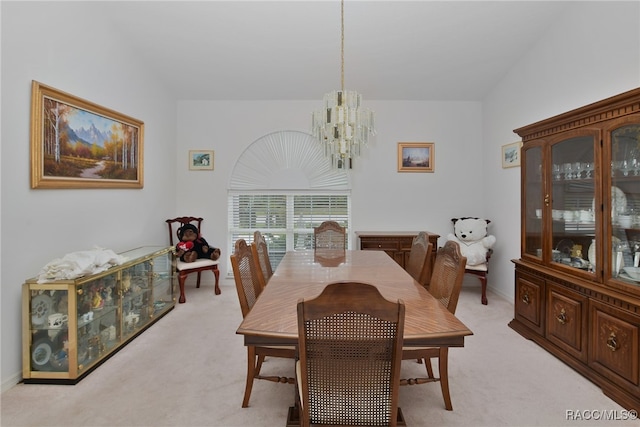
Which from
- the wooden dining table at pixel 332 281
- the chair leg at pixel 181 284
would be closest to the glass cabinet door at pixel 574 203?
the wooden dining table at pixel 332 281

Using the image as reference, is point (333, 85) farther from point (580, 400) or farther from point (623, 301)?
point (580, 400)

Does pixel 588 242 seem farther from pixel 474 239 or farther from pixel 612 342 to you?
pixel 474 239

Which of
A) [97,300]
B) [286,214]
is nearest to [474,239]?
[286,214]

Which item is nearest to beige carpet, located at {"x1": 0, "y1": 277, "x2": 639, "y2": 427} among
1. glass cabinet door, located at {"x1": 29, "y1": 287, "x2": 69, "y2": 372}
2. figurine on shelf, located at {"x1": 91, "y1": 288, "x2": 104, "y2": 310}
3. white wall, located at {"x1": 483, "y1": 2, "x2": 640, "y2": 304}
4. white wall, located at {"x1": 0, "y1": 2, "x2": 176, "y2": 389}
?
glass cabinet door, located at {"x1": 29, "y1": 287, "x2": 69, "y2": 372}

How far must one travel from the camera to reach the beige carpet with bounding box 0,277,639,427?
6.17 feet

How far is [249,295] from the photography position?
2.12 metres

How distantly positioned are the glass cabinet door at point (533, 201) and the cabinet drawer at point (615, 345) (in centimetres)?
74

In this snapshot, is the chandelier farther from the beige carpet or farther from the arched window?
the arched window

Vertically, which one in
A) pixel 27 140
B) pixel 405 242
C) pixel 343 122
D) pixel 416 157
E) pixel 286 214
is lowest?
pixel 405 242

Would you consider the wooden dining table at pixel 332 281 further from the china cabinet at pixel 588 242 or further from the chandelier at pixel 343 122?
Result: the china cabinet at pixel 588 242

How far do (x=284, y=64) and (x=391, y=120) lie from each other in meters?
1.78

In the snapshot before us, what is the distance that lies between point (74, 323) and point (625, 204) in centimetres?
390

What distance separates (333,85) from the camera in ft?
14.2

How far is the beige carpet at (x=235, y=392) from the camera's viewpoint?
6.17 ft
